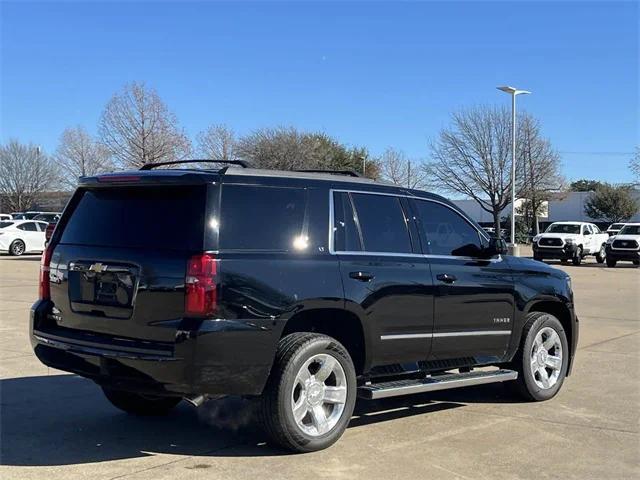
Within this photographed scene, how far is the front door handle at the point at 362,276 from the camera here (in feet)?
17.9

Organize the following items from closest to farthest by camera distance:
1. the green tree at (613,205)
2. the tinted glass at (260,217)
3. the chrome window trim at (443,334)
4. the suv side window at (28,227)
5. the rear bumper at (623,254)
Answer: the tinted glass at (260,217)
the chrome window trim at (443,334)
the rear bumper at (623,254)
the suv side window at (28,227)
the green tree at (613,205)

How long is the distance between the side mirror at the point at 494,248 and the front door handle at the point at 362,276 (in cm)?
145

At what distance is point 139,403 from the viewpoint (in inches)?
245

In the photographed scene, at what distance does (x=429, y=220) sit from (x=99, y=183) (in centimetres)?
276

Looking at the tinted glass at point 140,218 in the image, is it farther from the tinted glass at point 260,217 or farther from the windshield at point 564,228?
the windshield at point 564,228

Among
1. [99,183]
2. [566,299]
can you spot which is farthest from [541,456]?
[99,183]

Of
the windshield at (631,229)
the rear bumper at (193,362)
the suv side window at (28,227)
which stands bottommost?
the rear bumper at (193,362)

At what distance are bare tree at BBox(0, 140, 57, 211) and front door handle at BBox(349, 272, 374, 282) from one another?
56.9 meters

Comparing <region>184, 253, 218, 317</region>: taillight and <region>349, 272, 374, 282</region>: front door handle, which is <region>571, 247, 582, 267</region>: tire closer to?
<region>349, 272, 374, 282</region>: front door handle

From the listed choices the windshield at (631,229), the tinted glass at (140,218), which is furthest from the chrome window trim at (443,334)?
the windshield at (631,229)

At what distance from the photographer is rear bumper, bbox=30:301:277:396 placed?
4656 millimetres

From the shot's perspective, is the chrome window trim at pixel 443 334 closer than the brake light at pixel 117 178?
No

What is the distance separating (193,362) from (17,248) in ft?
98.2

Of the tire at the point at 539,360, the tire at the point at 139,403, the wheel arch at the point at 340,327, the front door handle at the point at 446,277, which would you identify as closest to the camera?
the wheel arch at the point at 340,327
